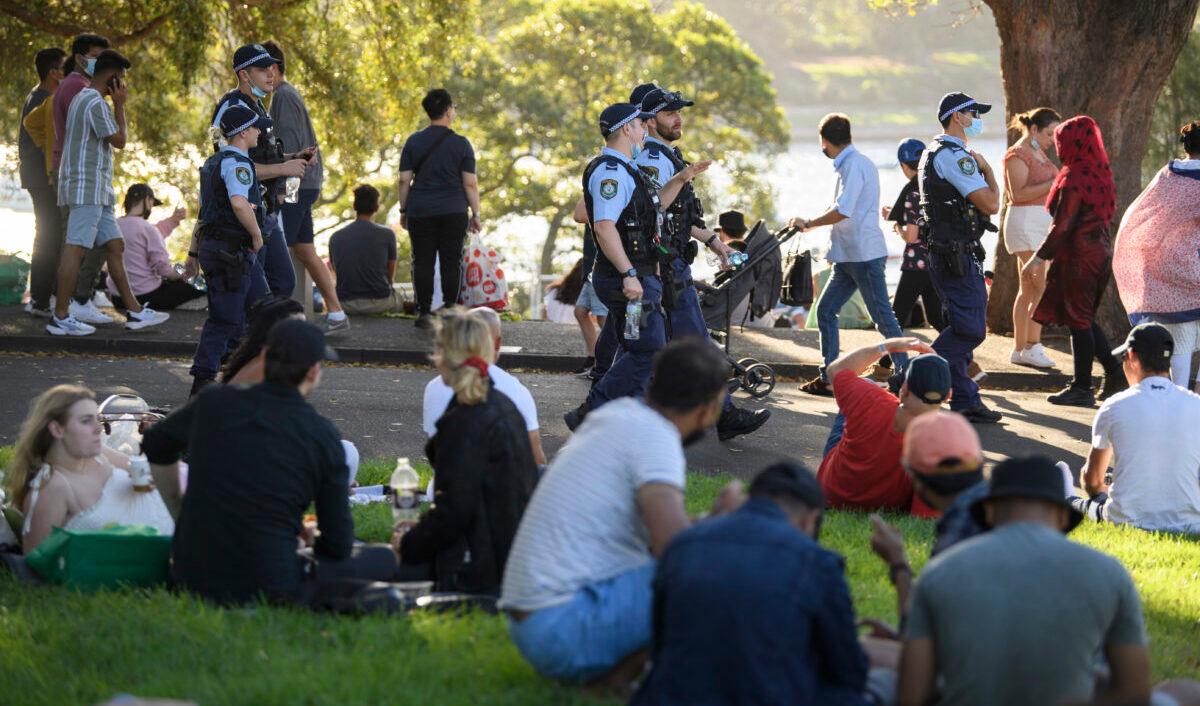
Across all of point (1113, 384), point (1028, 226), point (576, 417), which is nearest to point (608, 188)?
point (576, 417)

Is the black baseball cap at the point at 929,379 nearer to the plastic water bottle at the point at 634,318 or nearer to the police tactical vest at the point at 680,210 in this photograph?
the plastic water bottle at the point at 634,318

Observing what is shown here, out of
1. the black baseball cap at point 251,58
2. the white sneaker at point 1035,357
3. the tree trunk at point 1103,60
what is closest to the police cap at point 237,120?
the black baseball cap at point 251,58

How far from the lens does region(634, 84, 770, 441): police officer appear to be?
9367 millimetres

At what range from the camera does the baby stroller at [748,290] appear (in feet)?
38.0

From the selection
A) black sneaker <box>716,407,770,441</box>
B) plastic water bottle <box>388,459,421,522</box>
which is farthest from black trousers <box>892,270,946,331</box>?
plastic water bottle <box>388,459,421,522</box>

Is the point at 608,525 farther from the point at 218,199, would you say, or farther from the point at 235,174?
the point at 218,199

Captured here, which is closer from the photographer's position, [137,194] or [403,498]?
[403,498]

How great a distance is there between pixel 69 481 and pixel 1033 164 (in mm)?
8801

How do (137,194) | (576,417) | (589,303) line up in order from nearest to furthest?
(576,417)
(589,303)
(137,194)

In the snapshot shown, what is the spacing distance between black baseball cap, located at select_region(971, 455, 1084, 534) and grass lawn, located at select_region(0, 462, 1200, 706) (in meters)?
1.29

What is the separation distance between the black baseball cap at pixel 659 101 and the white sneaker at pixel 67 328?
5667 millimetres

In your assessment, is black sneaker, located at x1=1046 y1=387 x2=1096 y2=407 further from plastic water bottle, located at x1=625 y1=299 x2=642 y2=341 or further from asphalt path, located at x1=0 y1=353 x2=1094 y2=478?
plastic water bottle, located at x1=625 y1=299 x2=642 y2=341

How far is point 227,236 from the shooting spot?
9.97 meters

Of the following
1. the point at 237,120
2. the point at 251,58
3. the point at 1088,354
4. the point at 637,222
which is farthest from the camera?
the point at 1088,354
